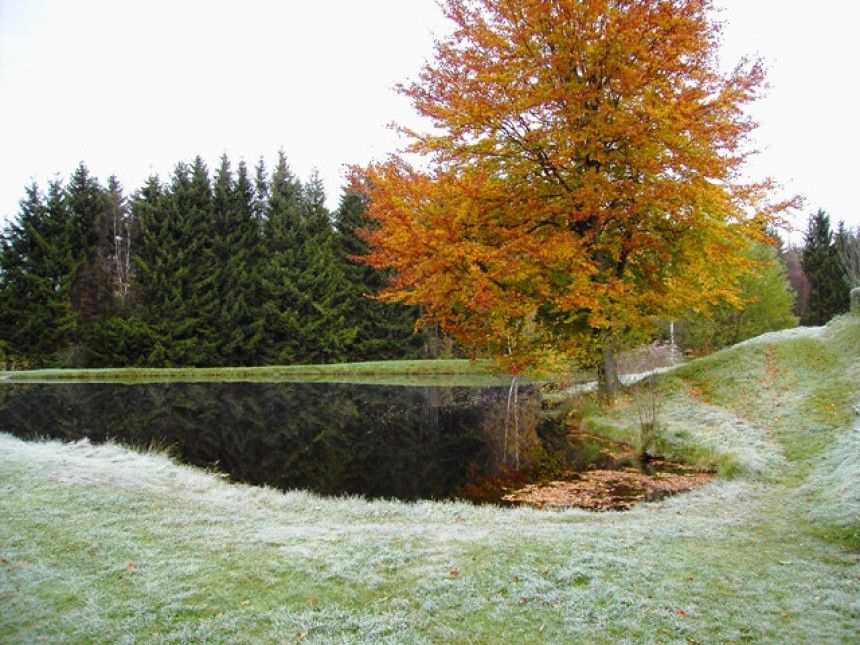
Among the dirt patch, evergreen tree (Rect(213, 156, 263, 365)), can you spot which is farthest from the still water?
evergreen tree (Rect(213, 156, 263, 365))

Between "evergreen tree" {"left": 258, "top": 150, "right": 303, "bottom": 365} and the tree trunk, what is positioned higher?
"evergreen tree" {"left": 258, "top": 150, "right": 303, "bottom": 365}

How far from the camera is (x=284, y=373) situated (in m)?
33.8

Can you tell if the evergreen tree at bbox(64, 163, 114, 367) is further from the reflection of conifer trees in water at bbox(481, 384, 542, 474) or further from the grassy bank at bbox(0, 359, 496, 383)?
the reflection of conifer trees in water at bbox(481, 384, 542, 474)

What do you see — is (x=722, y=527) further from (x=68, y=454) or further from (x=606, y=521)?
(x=68, y=454)

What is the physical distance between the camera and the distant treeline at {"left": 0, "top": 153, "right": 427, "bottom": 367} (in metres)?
34.3

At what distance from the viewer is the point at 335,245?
40031 mm

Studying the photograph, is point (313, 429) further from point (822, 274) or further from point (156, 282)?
point (822, 274)

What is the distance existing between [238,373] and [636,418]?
84.8 feet

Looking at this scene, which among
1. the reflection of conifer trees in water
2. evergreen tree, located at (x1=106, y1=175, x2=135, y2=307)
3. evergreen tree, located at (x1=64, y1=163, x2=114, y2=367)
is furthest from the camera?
evergreen tree, located at (x1=106, y1=175, x2=135, y2=307)

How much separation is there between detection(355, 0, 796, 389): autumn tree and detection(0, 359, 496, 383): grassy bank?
18.0 metres

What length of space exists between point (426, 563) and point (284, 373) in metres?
30.3

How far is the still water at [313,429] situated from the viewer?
10.4 metres

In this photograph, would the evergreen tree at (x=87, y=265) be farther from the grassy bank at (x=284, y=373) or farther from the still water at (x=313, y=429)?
the still water at (x=313, y=429)

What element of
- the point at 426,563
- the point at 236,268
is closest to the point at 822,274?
the point at 236,268
